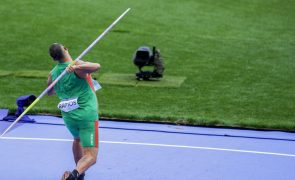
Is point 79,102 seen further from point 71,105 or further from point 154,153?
point 154,153

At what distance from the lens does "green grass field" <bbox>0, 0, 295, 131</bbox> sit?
49.8ft

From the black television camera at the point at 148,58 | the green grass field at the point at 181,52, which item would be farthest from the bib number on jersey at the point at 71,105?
the black television camera at the point at 148,58

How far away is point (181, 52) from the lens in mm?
21094

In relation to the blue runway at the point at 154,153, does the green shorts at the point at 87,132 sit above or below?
above

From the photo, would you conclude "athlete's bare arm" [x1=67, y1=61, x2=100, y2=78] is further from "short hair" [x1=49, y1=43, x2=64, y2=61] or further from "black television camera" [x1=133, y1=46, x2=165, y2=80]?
"black television camera" [x1=133, y1=46, x2=165, y2=80]

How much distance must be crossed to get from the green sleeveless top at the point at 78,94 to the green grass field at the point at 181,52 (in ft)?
15.3

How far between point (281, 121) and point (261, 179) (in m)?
3.75

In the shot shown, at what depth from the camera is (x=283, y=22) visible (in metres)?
25.3

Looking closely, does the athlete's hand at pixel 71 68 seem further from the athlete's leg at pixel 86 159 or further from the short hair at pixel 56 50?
the athlete's leg at pixel 86 159

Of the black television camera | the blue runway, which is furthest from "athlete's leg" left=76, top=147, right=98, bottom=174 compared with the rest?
the black television camera

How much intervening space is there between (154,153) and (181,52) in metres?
9.46

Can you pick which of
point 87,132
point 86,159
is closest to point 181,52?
point 87,132

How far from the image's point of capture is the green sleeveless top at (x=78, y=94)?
956 cm

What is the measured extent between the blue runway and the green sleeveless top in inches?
56.2
